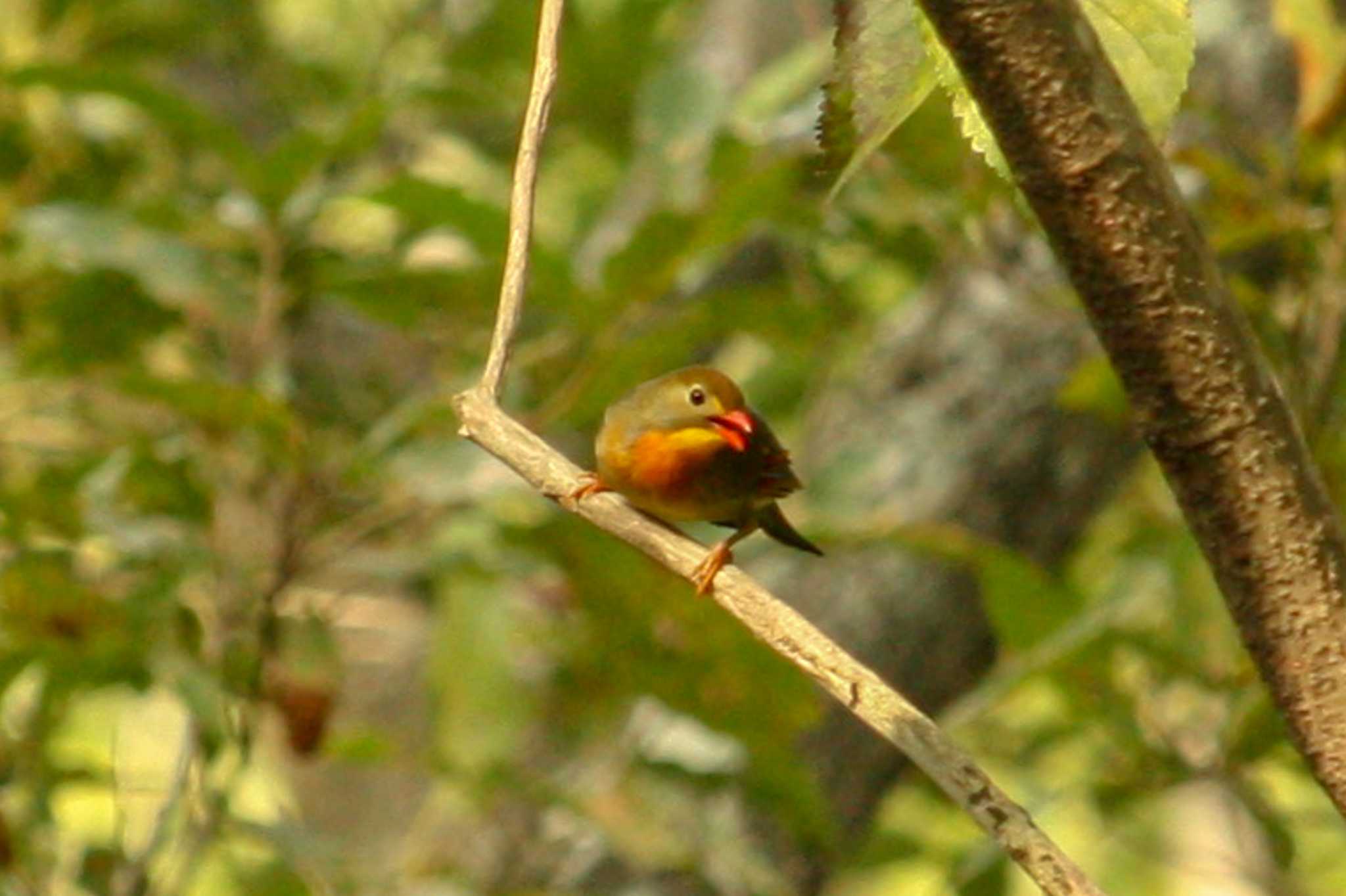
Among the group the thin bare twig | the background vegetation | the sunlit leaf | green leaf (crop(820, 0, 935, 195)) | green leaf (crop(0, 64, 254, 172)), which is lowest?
the background vegetation

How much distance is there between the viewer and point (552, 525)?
265cm

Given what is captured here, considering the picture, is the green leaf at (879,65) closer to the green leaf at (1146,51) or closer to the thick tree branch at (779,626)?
the green leaf at (1146,51)

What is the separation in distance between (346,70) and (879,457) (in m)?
1.44

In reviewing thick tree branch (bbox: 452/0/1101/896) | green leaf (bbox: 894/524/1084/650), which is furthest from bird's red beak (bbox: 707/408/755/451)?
thick tree branch (bbox: 452/0/1101/896)

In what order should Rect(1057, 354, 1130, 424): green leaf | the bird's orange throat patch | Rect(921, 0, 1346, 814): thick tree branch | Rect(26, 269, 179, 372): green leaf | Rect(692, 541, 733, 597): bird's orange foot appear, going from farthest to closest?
Rect(26, 269, 179, 372): green leaf → Rect(1057, 354, 1130, 424): green leaf → the bird's orange throat patch → Rect(692, 541, 733, 597): bird's orange foot → Rect(921, 0, 1346, 814): thick tree branch

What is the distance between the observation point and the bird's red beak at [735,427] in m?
2.15

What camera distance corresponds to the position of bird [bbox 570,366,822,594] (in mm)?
2102

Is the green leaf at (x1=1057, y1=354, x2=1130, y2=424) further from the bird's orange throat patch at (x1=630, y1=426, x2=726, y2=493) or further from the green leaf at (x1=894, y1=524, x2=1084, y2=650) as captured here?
the bird's orange throat patch at (x1=630, y1=426, x2=726, y2=493)

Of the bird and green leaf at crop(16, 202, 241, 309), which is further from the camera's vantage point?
green leaf at crop(16, 202, 241, 309)

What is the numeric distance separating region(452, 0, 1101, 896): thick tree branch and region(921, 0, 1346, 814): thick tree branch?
15 cm

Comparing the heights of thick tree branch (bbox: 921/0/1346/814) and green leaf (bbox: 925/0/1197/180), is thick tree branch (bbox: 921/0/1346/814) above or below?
below

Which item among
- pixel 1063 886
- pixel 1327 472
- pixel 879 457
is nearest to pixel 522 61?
pixel 879 457

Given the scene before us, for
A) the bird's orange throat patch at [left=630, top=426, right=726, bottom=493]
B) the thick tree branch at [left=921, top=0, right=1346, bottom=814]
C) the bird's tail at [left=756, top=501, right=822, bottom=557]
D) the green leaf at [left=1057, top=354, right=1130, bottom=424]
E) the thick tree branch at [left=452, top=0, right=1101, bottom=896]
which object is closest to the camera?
the thick tree branch at [left=921, top=0, right=1346, bottom=814]

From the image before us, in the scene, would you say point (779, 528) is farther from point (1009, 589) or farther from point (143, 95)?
point (143, 95)
